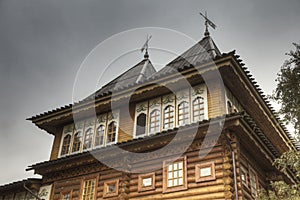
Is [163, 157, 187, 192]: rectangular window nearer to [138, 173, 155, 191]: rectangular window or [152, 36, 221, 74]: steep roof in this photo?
[138, 173, 155, 191]: rectangular window

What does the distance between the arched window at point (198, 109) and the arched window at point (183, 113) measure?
0.33 metres

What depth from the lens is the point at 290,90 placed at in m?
12.9

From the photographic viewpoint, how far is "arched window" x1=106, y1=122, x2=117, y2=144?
59.5ft

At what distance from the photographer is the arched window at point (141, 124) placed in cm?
1767

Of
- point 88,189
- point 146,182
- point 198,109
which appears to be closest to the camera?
point 146,182

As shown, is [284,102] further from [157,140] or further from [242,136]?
[157,140]

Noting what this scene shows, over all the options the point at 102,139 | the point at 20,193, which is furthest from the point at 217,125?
the point at 20,193

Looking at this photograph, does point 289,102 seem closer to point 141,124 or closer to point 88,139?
point 141,124

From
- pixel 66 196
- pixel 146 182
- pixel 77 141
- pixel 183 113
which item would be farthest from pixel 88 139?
pixel 183 113

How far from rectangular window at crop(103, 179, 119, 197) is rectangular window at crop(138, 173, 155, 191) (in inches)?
43.3

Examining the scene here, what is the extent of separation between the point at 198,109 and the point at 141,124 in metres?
3.18

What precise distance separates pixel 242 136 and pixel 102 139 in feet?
22.1

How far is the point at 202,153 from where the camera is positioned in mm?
14789

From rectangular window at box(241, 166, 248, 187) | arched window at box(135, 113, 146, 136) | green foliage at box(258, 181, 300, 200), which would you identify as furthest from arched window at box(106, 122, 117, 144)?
green foliage at box(258, 181, 300, 200)
